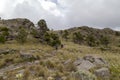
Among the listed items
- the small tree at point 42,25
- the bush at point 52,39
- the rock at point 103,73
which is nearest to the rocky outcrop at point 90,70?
the rock at point 103,73

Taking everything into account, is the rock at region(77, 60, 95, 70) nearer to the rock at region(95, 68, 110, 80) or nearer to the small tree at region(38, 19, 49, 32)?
the rock at region(95, 68, 110, 80)

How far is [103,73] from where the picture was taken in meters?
16.2

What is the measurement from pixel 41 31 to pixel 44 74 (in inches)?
1819

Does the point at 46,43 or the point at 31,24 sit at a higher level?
the point at 31,24

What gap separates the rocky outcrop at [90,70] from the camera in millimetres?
14711

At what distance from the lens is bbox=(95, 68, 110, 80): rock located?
52.1 ft

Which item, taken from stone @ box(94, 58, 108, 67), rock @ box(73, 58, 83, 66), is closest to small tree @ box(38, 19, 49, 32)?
stone @ box(94, 58, 108, 67)

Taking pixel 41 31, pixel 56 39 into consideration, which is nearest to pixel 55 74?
pixel 56 39

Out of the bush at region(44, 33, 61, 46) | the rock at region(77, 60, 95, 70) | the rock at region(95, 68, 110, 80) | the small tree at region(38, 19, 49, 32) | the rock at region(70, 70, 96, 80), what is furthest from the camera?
the small tree at region(38, 19, 49, 32)

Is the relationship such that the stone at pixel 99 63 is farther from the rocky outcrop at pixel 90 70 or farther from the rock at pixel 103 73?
the rock at pixel 103 73

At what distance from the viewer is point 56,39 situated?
5166 centimetres

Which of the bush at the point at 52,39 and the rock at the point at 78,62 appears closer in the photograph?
the rock at the point at 78,62

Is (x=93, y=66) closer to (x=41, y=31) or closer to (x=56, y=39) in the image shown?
(x=56, y=39)

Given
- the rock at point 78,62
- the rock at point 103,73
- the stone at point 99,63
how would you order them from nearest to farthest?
the rock at point 103,73 < the rock at point 78,62 < the stone at point 99,63
